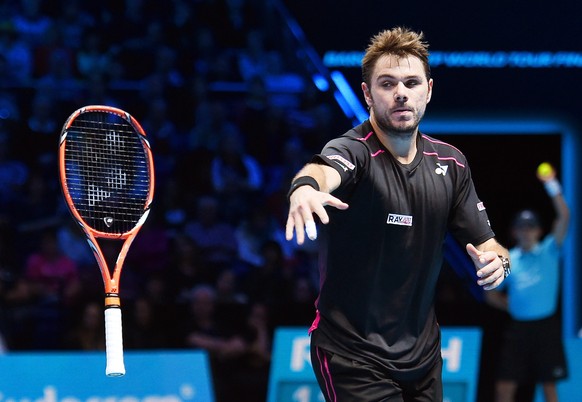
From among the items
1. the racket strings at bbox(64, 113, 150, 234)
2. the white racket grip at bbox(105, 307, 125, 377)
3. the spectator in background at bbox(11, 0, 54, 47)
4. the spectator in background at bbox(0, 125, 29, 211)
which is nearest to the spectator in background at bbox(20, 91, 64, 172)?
the spectator in background at bbox(0, 125, 29, 211)

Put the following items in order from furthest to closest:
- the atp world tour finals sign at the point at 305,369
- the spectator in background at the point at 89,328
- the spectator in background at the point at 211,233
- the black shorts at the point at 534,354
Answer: the spectator in background at the point at 211,233
the black shorts at the point at 534,354
the spectator in background at the point at 89,328
the atp world tour finals sign at the point at 305,369

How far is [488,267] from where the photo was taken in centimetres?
394

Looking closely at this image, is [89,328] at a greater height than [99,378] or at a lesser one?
greater

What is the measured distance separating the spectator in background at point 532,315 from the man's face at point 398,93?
5.02 meters

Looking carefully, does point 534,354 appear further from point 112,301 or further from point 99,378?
point 112,301

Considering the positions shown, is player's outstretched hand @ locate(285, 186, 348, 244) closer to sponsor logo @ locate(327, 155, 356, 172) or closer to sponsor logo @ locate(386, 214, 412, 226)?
sponsor logo @ locate(327, 155, 356, 172)

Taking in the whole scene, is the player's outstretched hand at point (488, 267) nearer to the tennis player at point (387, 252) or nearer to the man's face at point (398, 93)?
the tennis player at point (387, 252)

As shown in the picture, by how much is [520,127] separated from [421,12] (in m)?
1.71

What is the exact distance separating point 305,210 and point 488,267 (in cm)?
87

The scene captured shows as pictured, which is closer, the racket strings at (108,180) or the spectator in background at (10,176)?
the racket strings at (108,180)

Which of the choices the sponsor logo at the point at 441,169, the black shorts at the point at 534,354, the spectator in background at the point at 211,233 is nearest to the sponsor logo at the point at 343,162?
the sponsor logo at the point at 441,169

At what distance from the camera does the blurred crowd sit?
8.71 m

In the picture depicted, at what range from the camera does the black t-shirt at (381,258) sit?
3992 mm

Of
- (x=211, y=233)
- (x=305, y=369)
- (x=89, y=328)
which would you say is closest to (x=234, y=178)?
(x=211, y=233)
